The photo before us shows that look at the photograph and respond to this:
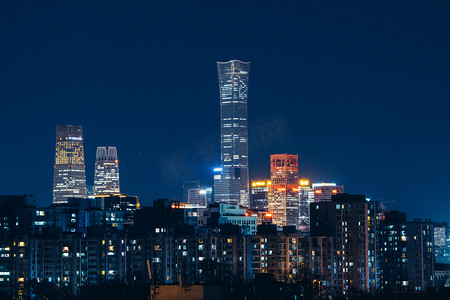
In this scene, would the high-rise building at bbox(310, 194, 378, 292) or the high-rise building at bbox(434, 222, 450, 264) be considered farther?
the high-rise building at bbox(434, 222, 450, 264)

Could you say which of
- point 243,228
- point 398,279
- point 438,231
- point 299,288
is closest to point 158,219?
point 243,228

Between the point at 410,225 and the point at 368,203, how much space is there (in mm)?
11209

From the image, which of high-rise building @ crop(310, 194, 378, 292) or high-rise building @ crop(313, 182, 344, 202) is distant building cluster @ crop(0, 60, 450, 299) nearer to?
high-rise building @ crop(310, 194, 378, 292)

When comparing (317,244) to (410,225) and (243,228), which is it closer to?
(410,225)

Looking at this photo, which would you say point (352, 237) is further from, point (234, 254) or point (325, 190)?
point (325, 190)

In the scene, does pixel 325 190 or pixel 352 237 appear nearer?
pixel 352 237

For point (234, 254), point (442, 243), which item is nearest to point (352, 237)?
point (234, 254)

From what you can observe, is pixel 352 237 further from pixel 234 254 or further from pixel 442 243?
pixel 442 243

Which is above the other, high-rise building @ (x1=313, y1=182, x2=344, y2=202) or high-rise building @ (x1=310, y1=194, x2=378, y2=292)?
high-rise building @ (x1=313, y1=182, x2=344, y2=202)

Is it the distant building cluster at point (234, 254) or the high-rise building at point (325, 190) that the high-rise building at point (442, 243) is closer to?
the high-rise building at point (325, 190)

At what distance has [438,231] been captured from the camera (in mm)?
190375

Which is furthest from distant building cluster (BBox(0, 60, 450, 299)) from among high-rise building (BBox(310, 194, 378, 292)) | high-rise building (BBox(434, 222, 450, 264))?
high-rise building (BBox(434, 222, 450, 264))

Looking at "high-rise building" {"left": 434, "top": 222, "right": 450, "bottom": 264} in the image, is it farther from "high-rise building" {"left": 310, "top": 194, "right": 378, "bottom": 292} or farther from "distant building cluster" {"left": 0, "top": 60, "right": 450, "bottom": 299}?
"high-rise building" {"left": 310, "top": 194, "right": 378, "bottom": 292}

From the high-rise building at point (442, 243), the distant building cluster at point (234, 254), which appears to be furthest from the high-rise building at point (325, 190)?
the distant building cluster at point (234, 254)
